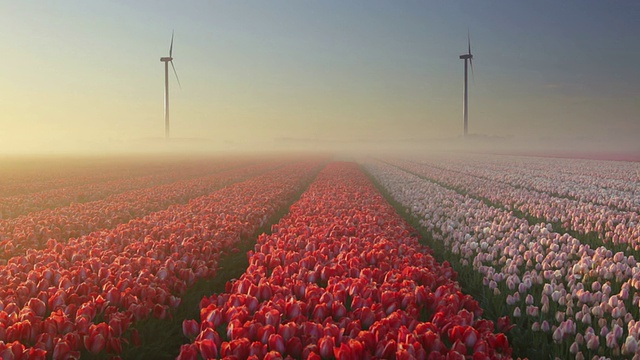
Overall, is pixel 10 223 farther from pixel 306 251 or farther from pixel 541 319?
pixel 541 319

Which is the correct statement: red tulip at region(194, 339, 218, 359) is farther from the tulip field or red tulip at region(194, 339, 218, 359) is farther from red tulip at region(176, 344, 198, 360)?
red tulip at region(176, 344, 198, 360)

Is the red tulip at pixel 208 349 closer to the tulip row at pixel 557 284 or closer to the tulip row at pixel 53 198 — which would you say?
the tulip row at pixel 557 284

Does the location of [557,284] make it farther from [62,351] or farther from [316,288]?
[62,351]

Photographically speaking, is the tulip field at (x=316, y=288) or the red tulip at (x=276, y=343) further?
the tulip field at (x=316, y=288)

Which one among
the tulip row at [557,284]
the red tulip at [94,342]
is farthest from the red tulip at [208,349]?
the tulip row at [557,284]

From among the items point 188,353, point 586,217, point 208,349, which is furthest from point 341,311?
point 586,217

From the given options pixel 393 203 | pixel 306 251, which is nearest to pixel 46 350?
pixel 306 251

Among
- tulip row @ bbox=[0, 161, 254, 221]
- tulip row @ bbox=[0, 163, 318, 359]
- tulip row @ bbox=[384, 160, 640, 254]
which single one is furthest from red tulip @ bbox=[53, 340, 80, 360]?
tulip row @ bbox=[0, 161, 254, 221]
